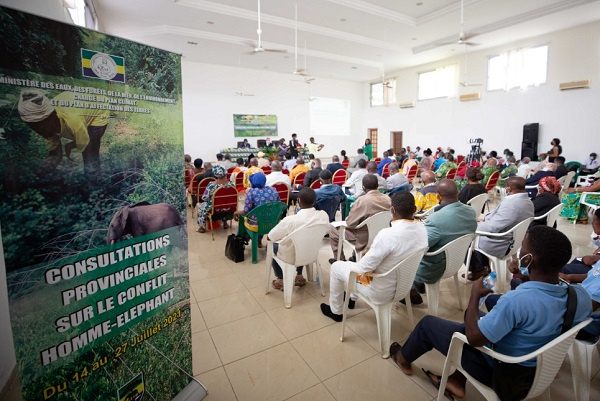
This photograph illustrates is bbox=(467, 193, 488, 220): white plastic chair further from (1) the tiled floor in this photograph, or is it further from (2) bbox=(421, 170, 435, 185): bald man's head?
(1) the tiled floor

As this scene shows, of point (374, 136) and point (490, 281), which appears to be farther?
point (374, 136)

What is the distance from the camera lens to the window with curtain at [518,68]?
1000 centimetres

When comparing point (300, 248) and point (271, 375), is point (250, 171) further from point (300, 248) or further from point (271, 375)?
point (271, 375)

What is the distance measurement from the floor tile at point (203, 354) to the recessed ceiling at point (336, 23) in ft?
24.2

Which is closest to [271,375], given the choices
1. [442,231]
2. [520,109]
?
[442,231]

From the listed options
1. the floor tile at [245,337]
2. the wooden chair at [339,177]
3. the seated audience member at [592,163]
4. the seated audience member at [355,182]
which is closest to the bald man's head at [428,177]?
the seated audience member at [355,182]

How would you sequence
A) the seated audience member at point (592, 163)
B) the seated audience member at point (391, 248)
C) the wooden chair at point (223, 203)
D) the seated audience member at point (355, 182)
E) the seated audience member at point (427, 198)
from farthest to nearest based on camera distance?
1. the seated audience member at point (592, 163)
2. the seated audience member at point (355, 182)
3. the wooden chair at point (223, 203)
4. the seated audience member at point (427, 198)
5. the seated audience member at point (391, 248)

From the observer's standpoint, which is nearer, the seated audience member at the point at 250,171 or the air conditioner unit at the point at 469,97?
the seated audience member at the point at 250,171

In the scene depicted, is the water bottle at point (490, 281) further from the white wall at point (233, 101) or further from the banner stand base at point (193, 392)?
the white wall at point (233, 101)

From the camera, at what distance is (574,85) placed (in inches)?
358

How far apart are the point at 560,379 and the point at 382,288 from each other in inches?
48.0

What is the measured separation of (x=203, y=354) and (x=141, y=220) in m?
1.27

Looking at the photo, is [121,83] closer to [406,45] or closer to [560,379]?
[560,379]

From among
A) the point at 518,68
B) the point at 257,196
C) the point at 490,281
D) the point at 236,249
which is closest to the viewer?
the point at 490,281
